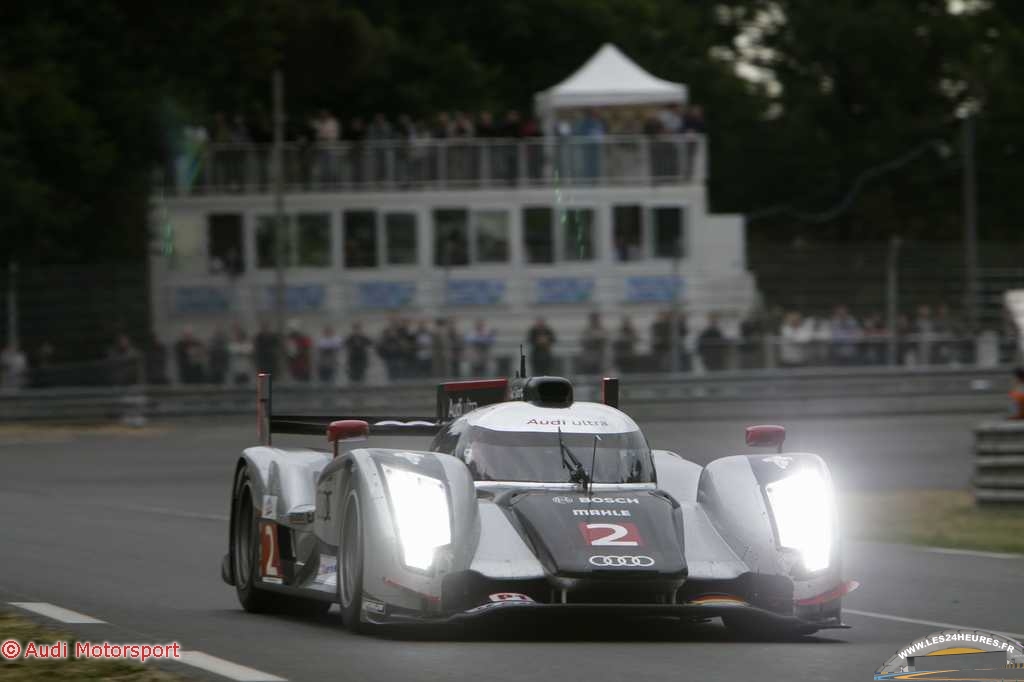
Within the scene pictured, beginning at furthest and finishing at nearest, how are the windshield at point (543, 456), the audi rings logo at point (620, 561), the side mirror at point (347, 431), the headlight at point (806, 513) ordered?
1. the side mirror at point (347, 431)
2. the windshield at point (543, 456)
3. the headlight at point (806, 513)
4. the audi rings logo at point (620, 561)

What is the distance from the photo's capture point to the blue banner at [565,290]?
4062 cm

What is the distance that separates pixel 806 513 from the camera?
30.4 ft

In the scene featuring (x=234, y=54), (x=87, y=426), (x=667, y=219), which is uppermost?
(x=234, y=54)

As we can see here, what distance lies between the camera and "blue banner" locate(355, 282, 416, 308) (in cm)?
4038

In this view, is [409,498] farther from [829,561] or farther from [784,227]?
[784,227]

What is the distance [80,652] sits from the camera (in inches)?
303

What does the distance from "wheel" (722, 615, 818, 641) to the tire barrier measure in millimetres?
8871

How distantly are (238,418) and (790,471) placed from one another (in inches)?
900

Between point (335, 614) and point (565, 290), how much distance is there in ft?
101

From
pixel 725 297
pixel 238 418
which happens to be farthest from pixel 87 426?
pixel 725 297

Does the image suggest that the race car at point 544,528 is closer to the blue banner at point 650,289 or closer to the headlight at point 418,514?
the headlight at point 418,514

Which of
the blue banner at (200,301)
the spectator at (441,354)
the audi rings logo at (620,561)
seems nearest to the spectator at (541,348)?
the spectator at (441,354)

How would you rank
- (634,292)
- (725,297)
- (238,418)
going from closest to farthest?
(238,418)
(725,297)
(634,292)

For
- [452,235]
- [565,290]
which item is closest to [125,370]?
[565,290]
